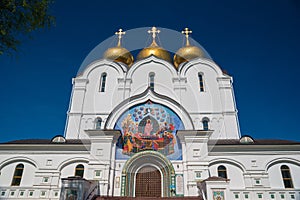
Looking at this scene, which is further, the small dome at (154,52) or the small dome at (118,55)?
the small dome at (118,55)

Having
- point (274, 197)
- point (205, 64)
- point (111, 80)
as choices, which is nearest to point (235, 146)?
point (274, 197)

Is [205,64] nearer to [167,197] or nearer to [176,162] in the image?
[176,162]

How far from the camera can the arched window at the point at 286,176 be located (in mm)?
14383

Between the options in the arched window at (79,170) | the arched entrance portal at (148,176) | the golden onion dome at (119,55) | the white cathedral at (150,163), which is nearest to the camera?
the white cathedral at (150,163)

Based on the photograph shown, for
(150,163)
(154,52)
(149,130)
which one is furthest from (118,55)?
(150,163)

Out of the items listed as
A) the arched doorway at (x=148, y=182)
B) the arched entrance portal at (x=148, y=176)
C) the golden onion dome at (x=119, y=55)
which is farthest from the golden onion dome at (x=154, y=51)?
the arched doorway at (x=148, y=182)

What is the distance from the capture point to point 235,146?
1527 cm

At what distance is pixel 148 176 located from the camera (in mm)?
14773

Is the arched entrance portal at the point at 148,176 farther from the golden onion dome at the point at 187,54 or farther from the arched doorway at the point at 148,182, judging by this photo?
the golden onion dome at the point at 187,54

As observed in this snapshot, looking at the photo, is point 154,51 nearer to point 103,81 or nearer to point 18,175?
point 103,81

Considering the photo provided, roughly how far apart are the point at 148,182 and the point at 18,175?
8.16 metres

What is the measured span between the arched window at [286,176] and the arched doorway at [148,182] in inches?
292

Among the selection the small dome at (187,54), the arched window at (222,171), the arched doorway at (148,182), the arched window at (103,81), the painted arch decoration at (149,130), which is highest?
the small dome at (187,54)

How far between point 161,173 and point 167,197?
1.76 m
